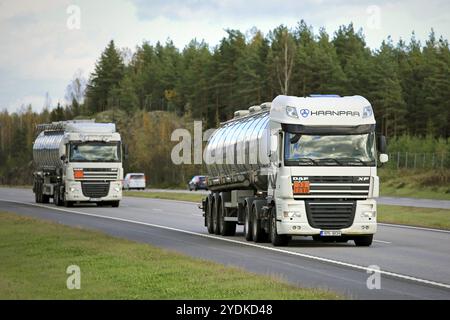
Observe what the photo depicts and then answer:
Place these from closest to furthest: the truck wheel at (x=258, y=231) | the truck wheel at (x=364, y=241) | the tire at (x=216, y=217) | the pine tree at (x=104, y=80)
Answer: the truck wheel at (x=364, y=241) → the truck wheel at (x=258, y=231) → the tire at (x=216, y=217) → the pine tree at (x=104, y=80)

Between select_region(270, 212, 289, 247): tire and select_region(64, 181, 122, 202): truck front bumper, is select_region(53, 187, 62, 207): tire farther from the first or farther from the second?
select_region(270, 212, 289, 247): tire

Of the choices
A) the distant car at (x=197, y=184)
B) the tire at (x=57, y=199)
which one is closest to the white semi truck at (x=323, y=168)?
the tire at (x=57, y=199)

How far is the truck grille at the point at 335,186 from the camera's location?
82.3 ft

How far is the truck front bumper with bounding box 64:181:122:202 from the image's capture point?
51.8m

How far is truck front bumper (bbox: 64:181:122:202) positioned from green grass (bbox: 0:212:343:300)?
25.1m

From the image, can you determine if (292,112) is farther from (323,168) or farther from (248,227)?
(248,227)

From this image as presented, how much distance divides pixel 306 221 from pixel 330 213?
61 cm

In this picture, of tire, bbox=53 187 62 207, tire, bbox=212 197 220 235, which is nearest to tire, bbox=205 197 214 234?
tire, bbox=212 197 220 235

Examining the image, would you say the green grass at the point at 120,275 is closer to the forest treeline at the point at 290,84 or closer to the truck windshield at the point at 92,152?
the truck windshield at the point at 92,152

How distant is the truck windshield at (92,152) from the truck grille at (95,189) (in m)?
1.21

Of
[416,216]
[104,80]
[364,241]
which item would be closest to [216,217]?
[364,241]
